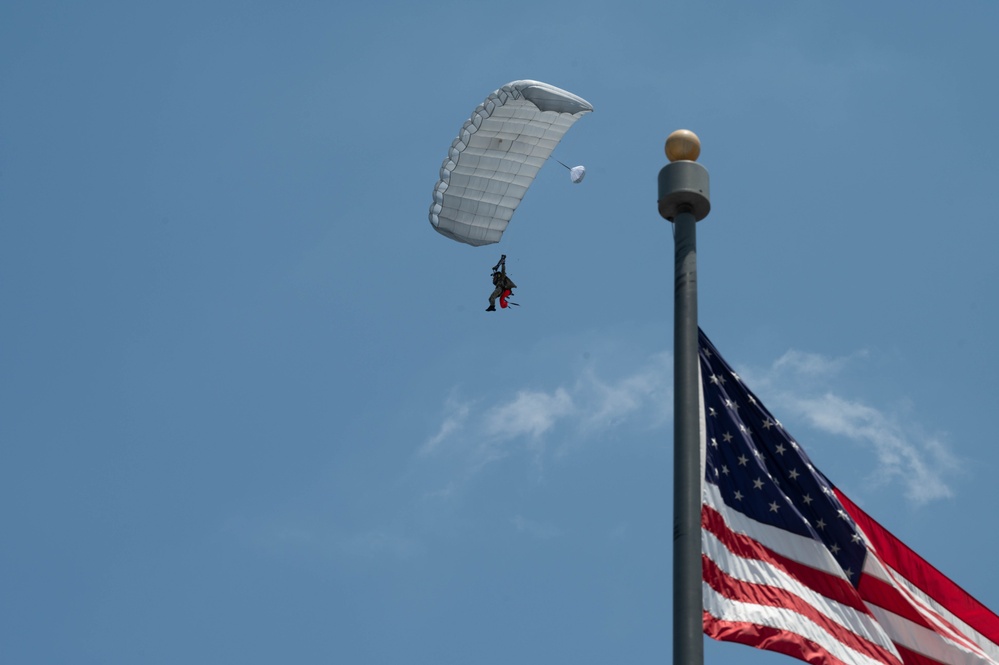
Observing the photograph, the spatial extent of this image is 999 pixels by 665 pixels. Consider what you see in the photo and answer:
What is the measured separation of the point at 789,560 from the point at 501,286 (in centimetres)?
2376

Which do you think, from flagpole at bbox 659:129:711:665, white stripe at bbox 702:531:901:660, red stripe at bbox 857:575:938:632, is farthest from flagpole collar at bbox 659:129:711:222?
red stripe at bbox 857:575:938:632

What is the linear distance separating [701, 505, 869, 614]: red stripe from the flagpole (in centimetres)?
182

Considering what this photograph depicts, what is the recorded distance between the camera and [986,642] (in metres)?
13.5

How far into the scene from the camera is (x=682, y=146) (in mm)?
11117

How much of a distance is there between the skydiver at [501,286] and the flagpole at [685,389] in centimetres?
2453

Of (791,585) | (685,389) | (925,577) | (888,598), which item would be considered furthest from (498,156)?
(685,389)

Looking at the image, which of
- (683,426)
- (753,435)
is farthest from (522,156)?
(683,426)

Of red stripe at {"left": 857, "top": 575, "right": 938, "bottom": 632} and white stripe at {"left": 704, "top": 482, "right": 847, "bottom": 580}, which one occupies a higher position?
white stripe at {"left": 704, "top": 482, "right": 847, "bottom": 580}

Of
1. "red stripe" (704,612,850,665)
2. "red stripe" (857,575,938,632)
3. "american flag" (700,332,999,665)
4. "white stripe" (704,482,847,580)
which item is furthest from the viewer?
"red stripe" (857,575,938,632)

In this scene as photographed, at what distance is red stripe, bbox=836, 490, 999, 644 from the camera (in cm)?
1323

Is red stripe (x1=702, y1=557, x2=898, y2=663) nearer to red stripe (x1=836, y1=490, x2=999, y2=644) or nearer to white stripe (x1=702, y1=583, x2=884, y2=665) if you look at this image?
white stripe (x1=702, y1=583, x2=884, y2=665)

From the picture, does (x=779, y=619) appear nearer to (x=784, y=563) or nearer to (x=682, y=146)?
(x=784, y=563)

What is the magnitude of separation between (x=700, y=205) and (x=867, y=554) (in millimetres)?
3908

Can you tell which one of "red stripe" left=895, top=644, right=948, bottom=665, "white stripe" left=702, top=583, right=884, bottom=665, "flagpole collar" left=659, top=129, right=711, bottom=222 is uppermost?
"flagpole collar" left=659, top=129, right=711, bottom=222
